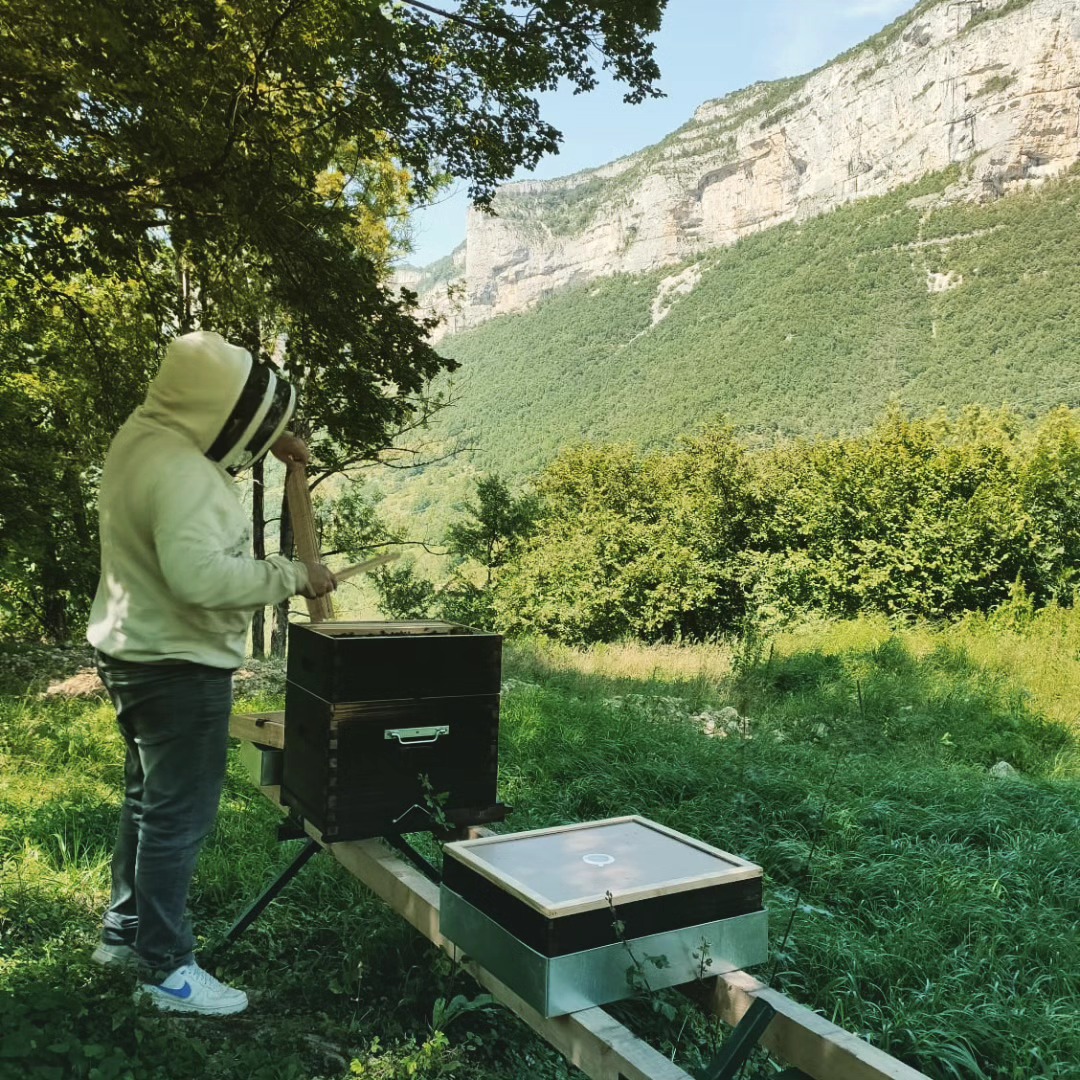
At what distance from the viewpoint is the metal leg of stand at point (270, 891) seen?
2.81 metres

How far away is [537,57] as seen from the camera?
219 inches

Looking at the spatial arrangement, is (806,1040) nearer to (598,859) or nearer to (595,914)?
(595,914)

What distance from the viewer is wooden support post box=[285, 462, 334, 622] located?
2.73 metres

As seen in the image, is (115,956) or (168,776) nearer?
(168,776)

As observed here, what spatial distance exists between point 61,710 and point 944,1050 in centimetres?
611

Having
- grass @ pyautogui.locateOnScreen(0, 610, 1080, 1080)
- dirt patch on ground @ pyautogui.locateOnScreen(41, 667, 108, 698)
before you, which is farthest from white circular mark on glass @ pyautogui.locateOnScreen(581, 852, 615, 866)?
dirt patch on ground @ pyautogui.locateOnScreen(41, 667, 108, 698)

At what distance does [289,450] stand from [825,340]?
2580 inches

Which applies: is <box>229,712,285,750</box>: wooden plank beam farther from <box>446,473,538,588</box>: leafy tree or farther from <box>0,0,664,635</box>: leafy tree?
<box>446,473,538,588</box>: leafy tree

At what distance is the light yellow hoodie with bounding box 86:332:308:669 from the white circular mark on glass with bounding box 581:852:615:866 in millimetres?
1045

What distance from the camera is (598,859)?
6.22 feet

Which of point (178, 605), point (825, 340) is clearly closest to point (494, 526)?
point (178, 605)

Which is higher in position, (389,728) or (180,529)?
(180,529)

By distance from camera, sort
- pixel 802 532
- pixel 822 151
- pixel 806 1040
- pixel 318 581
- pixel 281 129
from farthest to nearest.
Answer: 1. pixel 822 151
2. pixel 802 532
3. pixel 281 129
4. pixel 318 581
5. pixel 806 1040

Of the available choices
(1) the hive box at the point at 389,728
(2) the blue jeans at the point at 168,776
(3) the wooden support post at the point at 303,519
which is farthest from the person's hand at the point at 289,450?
(2) the blue jeans at the point at 168,776
